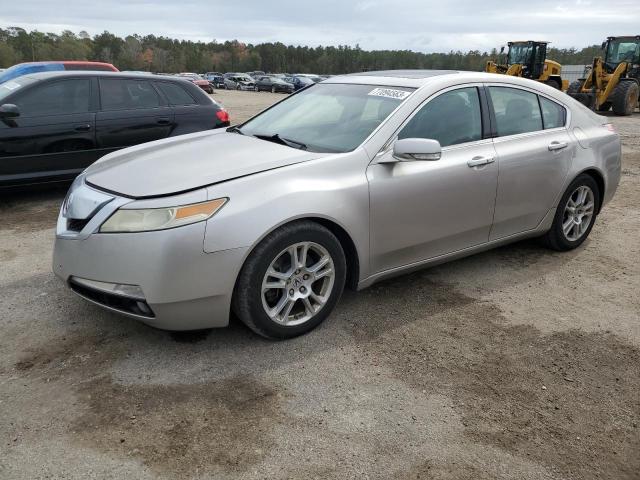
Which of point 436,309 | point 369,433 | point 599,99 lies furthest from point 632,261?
point 599,99

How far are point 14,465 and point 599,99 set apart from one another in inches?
813

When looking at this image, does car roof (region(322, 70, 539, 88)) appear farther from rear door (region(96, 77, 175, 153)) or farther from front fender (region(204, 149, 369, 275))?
rear door (region(96, 77, 175, 153))

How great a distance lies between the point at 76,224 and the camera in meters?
3.22

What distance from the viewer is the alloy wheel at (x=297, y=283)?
3.21 meters

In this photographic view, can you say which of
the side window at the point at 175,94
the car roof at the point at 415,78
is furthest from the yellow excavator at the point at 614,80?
the car roof at the point at 415,78

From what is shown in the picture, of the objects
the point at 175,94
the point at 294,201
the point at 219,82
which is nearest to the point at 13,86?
the point at 175,94

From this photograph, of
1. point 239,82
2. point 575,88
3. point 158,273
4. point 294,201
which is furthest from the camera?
point 239,82

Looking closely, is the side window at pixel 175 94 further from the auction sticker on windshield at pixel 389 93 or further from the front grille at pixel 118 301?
the front grille at pixel 118 301

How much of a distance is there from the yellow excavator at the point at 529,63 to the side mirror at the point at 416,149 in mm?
19726

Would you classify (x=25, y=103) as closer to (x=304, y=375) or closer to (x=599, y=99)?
(x=304, y=375)

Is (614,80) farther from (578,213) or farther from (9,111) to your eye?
(9,111)

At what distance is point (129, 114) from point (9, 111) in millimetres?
1307

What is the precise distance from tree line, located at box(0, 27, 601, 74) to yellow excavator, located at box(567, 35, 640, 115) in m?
71.0

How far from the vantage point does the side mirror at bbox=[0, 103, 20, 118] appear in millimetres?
5867
